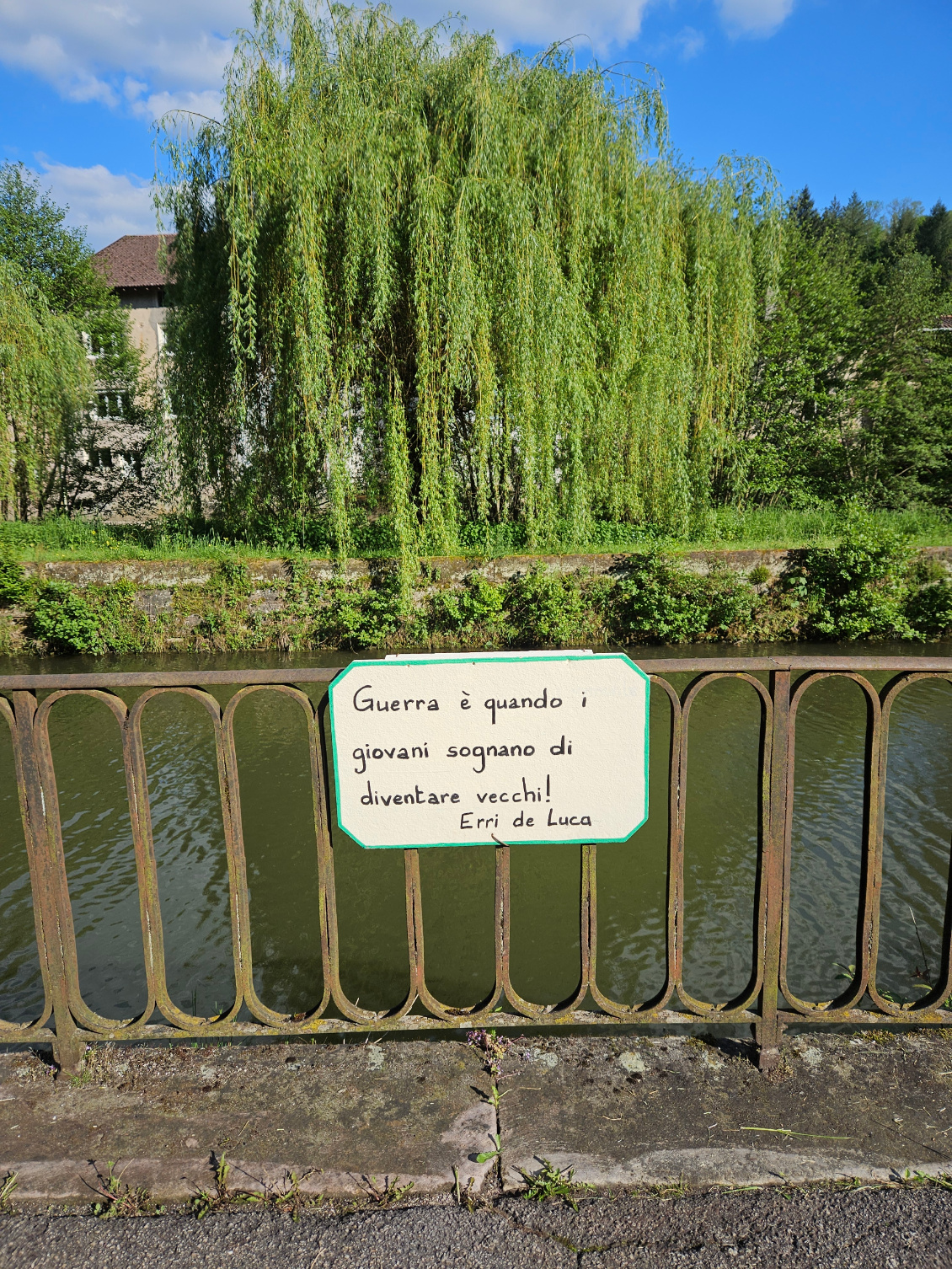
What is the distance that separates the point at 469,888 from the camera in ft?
16.4

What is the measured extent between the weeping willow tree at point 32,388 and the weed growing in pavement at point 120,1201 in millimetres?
17240

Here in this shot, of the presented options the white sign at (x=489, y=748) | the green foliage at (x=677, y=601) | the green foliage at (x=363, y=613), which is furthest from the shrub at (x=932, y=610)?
the white sign at (x=489, y=748)

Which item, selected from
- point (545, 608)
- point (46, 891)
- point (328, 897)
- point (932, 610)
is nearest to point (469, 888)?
point (328, 897)

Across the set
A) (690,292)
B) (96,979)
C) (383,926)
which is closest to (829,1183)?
(383,926)

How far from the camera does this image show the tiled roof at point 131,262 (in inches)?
1267

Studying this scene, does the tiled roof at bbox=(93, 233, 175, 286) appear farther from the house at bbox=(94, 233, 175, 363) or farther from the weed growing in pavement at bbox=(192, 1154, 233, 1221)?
the weed growing in pavement at bbox=(192, 1154, 233, 1221)

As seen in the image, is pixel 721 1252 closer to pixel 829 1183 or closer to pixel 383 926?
pixel 829 1183

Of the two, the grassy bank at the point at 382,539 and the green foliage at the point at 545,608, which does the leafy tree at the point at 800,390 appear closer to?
the grassy bank at the point at 382,539

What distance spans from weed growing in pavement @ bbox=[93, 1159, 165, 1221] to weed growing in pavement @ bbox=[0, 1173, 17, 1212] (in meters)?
0.19

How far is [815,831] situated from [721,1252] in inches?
168

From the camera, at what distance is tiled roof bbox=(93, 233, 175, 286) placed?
3219 cm

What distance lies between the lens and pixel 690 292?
46.1 feet

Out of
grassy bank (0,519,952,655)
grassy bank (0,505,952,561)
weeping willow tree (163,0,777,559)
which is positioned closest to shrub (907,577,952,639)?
grassy bank (0,519,952,655)

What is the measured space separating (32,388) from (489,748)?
63.0 ft
